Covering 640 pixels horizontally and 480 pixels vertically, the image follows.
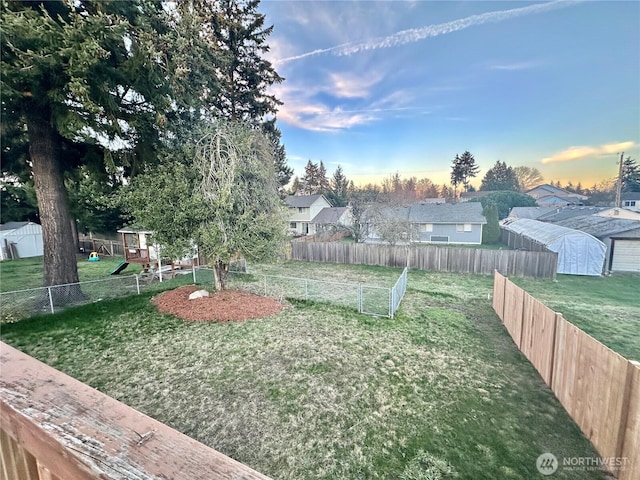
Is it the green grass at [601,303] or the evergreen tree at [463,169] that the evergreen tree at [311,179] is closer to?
the evergreen tree at [463,169]

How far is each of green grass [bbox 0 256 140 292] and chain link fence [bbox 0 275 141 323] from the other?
9.71ft

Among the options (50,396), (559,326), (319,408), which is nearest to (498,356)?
(559,326)

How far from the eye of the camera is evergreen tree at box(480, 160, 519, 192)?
51562 millimetres

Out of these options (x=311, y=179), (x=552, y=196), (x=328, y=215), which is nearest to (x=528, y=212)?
(x=552, y=196)

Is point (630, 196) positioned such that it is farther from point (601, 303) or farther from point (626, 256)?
point (601, 303)

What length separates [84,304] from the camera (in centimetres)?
861

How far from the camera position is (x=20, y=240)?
18781 mm

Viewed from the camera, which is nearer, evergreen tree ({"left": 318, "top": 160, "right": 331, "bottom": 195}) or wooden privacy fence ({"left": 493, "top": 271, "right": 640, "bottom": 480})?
wooden privacy fence ({"left": 493, "top": 271, "right": 640, "bottom": 480})

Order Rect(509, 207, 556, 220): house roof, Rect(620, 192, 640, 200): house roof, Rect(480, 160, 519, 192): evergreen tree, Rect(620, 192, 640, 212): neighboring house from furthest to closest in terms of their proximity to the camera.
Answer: Rect(480, 160, 519, 192): evergreen tree → Rect(620, 192, 640, 200): house roof → Rect(620, 192, 640, 212): neighboring house → Rect(509, 207, 556, 220): house roof

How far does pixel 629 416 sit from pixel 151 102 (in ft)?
35.9

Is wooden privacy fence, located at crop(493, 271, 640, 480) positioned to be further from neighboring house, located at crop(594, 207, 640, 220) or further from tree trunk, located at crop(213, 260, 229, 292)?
neighboring house, located at crop(594, 207, 640, 220)

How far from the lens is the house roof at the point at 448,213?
24125mm

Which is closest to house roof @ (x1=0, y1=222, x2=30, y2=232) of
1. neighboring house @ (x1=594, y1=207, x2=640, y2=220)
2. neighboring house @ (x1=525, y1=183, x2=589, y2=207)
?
neighboring house @ (x1=594, y1=207, x2=640, y2=220)

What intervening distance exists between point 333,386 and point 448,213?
2391 cm
